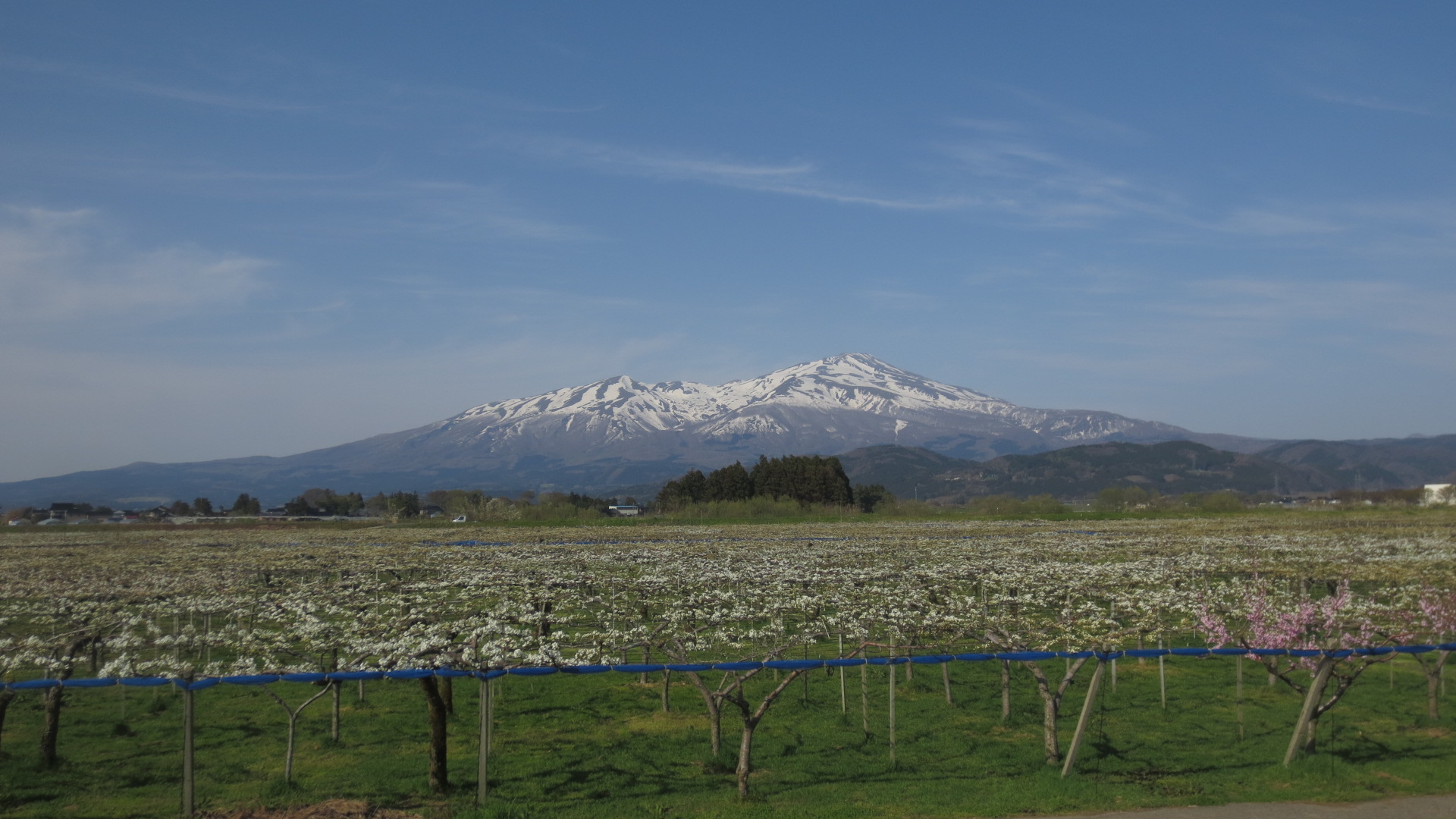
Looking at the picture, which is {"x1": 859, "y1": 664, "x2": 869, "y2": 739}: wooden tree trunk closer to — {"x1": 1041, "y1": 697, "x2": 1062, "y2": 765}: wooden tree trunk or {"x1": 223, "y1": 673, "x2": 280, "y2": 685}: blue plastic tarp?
{"x1": 1041, "y1": 697, "x2": 1062, "y2": 765}: wooden tree trunk

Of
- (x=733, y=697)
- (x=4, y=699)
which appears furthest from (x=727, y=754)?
(x=4, y=699)

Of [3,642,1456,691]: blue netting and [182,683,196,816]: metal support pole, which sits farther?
[3,642,1456,691]: blue netting

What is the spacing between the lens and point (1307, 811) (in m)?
12.2

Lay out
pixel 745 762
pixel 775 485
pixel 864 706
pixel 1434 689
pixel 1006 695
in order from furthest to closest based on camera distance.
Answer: pixel 775 485
pixel 1006 695
pixel 1434 689
pixel 864 706
pixel 745 762

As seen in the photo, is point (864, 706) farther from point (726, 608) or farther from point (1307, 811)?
point (726, 608)

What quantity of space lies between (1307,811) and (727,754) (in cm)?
832

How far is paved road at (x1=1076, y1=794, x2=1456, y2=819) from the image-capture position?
39.3ft

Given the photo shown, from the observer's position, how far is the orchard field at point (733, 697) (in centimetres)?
1326

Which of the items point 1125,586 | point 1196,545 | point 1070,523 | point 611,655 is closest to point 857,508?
point 1070,523

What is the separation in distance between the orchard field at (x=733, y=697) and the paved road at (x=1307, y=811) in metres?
0.40

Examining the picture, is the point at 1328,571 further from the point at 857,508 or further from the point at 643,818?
the point at 857,508

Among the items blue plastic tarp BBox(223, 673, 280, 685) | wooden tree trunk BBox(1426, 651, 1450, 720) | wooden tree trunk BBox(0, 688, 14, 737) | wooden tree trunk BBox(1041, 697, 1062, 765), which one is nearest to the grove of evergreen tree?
wooden tree trunk BBox(1426, 651, 1450, 720)

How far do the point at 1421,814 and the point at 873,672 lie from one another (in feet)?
36.9

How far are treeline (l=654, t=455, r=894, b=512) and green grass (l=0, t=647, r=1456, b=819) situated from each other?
89.2 m
